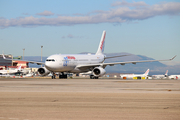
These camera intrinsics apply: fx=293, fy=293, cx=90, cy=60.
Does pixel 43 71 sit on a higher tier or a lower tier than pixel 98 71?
higher

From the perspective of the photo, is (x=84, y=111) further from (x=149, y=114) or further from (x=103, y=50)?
(x=103, y=50)

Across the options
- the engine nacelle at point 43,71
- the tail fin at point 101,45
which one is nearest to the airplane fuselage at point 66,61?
the engine nacelle at point 43,71

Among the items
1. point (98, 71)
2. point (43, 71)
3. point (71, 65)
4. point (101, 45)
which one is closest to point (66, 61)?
point (71, 65)

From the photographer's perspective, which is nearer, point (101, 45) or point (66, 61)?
point (66, 61)

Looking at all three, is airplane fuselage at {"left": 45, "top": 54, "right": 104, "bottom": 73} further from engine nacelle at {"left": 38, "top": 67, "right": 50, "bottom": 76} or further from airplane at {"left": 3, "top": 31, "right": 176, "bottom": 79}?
engine nacelle at {"left": 38, "top": 67, "right": 50, "bottom": 76}

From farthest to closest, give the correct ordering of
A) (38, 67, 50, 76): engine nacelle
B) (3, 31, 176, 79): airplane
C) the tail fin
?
the tail fin < (38, 67, 50, 76): engine nacelle < (3, 31, 176, 79): airplane

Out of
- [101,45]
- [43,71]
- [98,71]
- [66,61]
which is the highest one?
[101,45]

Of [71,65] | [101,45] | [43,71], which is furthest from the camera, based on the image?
[101,45]

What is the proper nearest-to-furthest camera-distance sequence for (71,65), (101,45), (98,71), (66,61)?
(66,61) → (98,71) → (71,65) → (101,45)

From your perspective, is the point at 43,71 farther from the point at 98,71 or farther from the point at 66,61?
the point at 98,71

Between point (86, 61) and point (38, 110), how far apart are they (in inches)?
2021

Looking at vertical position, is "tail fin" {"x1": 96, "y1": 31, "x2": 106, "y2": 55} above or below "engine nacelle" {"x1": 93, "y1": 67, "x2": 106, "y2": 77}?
above

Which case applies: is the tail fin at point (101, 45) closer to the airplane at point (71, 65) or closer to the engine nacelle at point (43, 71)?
the airplane at point (71, 65)

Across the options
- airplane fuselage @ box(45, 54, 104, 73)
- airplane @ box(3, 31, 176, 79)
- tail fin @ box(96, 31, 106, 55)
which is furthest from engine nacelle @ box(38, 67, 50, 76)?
tail fin @ box(96, 31, 106, 55)
